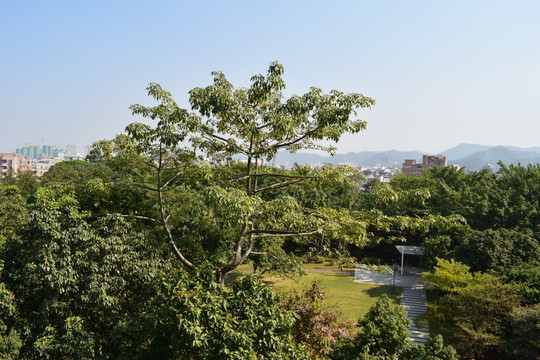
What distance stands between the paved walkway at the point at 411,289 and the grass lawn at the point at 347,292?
1.36 ft

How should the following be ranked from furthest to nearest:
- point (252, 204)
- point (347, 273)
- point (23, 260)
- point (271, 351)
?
point (347, 273) → point (23, 260) → point (252, 204) → point (271, 351)

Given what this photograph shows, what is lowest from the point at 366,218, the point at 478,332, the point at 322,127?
the point at 478,332

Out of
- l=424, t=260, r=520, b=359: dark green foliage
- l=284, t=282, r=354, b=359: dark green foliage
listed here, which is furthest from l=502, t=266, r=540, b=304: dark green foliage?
l=284, t=282, r=354, b=359: dark green foliage

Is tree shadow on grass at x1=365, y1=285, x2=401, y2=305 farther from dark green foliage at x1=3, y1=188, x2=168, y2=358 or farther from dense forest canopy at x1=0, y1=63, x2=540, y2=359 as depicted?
dark green foliage at x1=3, y1=188, x2=168, y2=358

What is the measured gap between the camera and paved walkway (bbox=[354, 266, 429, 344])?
11363 mm

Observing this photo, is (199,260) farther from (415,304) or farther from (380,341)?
(415,304)

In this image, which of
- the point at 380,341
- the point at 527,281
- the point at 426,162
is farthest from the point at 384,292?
the point at 426,162

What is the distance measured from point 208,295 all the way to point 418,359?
3.90 metres

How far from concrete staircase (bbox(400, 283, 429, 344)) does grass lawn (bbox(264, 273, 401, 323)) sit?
35 cm

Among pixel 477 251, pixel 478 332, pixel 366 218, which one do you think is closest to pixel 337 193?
pixel 477 251

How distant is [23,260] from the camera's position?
575 cm

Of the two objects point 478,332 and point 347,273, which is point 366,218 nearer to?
point 478,332

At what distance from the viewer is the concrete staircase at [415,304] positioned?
11059mm

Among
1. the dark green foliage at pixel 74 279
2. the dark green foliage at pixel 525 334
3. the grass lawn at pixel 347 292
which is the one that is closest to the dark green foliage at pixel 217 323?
the dark green foliage at pixel 74 279
